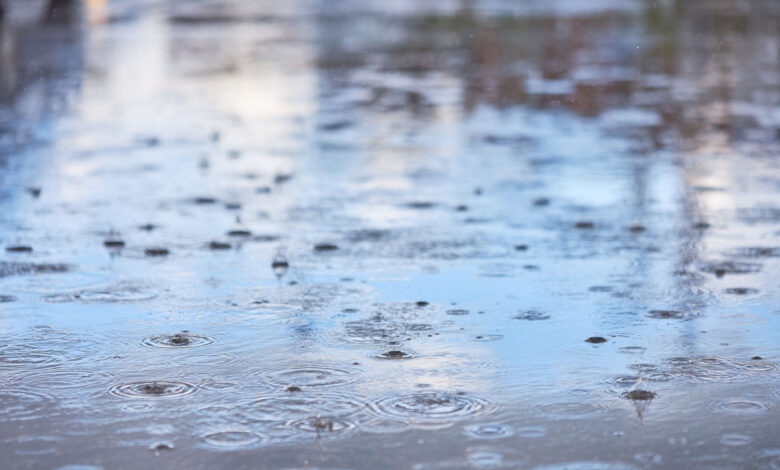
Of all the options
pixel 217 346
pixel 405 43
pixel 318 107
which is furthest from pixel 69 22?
pixel 217 346

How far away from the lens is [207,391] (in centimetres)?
515

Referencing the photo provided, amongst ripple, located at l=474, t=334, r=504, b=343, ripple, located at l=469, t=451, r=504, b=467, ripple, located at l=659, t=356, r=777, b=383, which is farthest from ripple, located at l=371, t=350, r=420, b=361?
ripple, located at l=469, t=451, r=504, b=467

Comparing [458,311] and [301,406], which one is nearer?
[301,406]

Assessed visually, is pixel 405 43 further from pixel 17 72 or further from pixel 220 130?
pixel 220 130

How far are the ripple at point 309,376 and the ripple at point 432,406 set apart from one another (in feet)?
1.03

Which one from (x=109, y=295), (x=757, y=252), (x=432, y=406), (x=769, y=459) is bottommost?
(x=769, y=459)

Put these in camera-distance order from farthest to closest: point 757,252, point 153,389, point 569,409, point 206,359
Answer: point 757,252 → point 206,359 → point 153,389 → point 569,409

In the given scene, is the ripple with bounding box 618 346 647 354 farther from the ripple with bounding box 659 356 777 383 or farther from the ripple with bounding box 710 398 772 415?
the ripple with bounding box 710 398 772 415

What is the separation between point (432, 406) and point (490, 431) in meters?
0.33

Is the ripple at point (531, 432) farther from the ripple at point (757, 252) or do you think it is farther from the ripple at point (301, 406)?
the ripple at point (757, 252)

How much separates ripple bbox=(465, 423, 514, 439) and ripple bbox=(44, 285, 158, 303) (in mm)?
2446

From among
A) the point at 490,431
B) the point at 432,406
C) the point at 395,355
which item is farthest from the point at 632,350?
the point at 490,431

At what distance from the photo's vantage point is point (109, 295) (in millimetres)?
6762

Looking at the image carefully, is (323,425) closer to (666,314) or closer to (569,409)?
(569,409)
